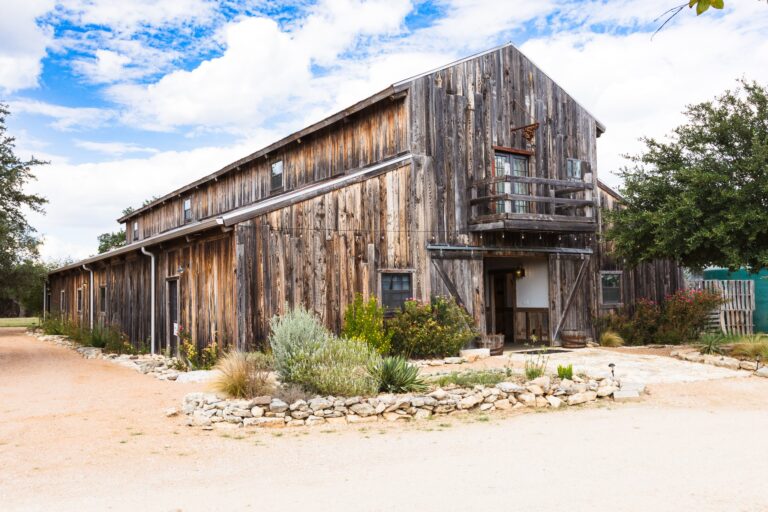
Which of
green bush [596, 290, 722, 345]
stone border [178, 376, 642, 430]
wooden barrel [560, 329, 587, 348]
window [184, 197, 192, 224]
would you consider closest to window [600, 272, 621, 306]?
green bush [596, 290, 722, 345]

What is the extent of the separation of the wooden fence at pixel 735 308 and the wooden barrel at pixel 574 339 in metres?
5.60

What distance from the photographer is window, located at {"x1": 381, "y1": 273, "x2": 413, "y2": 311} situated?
51.9ft

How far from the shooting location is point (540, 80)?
1928cm

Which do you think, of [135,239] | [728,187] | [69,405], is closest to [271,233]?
[69,405]

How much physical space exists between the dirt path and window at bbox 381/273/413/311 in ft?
19.6

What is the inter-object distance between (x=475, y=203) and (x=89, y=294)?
16.7 m

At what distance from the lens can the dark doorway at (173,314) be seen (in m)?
16.9

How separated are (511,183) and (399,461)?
12.0 metres

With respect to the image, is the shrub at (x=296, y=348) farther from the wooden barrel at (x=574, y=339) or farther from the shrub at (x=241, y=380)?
the wooden barrel at (x=574, y=339)

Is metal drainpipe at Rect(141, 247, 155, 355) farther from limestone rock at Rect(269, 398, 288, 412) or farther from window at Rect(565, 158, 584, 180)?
window at Rect(565, 158, 584, 180)

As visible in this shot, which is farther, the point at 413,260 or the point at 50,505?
the point at 413,260

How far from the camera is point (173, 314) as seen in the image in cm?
1731

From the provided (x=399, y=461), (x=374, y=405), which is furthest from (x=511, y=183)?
(x=399, y=461)

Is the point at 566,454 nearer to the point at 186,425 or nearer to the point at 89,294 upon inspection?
the point at 186,425
